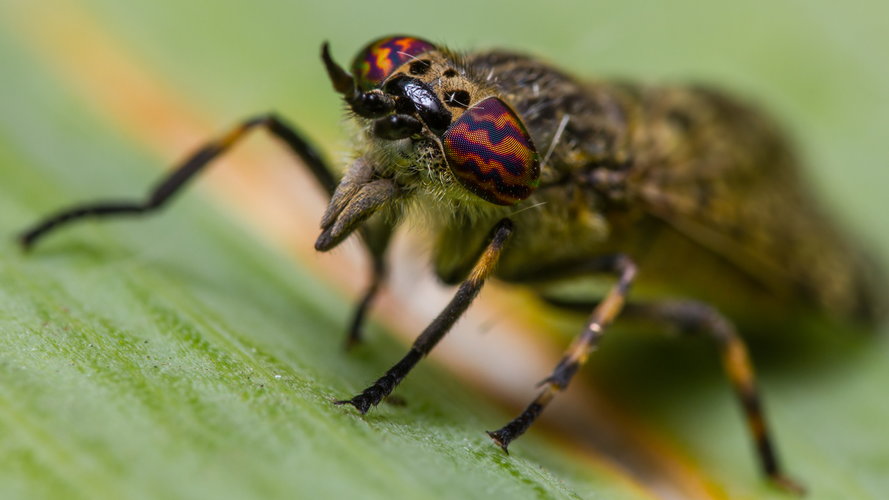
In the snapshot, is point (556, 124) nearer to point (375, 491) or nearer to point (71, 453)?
point (375, 491)

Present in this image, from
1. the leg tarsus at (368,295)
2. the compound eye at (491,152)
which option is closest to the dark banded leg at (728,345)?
the leg tarsus at (368,295)

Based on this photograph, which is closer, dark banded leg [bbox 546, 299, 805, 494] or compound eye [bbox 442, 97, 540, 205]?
compound eye [bbox 442, 97, 540, 205]

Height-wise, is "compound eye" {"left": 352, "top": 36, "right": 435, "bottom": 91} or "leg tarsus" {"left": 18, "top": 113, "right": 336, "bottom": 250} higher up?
"compound eye" {"left": 352, "top": 36, "right": 435, "bottom": 91}

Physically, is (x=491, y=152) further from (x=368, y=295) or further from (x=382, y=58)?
(x=368, y=295)

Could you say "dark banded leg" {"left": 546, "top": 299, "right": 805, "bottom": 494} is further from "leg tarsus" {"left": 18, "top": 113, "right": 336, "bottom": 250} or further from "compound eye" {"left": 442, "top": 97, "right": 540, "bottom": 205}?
"leg tarsus" {"left": 18, "top": 113, "right": 336, "bottom": 250}

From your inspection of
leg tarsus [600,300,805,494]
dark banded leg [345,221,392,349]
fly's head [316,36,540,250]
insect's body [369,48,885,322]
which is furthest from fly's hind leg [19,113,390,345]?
leg tarsus [600,300,805,494]
